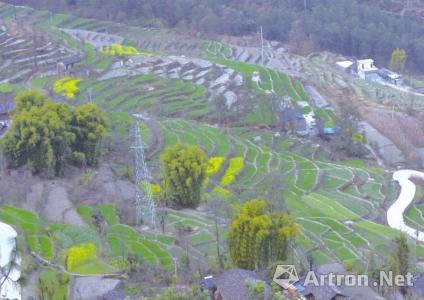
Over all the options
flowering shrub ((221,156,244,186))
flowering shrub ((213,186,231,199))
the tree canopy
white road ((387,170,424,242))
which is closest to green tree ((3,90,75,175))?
the tree canopy

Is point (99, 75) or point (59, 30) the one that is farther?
point (59, 30)

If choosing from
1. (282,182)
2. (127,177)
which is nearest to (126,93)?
(127,177)

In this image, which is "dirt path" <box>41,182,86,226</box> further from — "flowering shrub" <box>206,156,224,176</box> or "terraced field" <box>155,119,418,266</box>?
"flowering shrub" <box>206,156,224,176</box>

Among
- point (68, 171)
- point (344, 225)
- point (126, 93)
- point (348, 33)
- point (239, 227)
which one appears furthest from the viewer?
point (348, 33)

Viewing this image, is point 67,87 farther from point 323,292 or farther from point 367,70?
point 367,70

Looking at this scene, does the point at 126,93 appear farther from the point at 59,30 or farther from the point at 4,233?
the point at 4,233

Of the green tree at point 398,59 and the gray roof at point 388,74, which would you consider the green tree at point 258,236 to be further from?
the green tree at point 398,59
